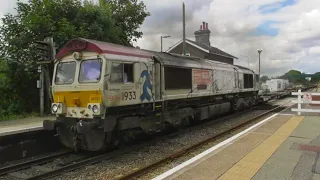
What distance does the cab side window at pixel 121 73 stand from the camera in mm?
8461

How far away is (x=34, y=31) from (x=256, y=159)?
14420 mm

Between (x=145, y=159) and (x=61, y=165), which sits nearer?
(x=61, y=165)

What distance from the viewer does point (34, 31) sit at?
56.2 ft

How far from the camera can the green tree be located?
55.5 feet

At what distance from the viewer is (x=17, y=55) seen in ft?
55.8

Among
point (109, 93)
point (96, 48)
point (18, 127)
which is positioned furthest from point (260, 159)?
point (18, 127)

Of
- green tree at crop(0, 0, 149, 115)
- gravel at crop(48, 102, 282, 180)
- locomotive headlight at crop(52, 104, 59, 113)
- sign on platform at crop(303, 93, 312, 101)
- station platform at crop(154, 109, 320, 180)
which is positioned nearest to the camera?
station platform at crop(154, 109, 320, 180)

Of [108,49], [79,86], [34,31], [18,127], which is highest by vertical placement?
[34,31]

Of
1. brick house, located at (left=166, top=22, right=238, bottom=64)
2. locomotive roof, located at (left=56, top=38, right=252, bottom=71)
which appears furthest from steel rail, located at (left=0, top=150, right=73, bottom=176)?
brick house, located at (left=166, top=22, right=238, bottom=64)

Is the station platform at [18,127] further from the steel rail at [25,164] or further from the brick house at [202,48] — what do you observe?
the brick house at [202,48]

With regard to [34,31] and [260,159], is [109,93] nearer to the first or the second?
[260,159]

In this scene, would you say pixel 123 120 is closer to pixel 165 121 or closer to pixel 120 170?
pixel 120 170

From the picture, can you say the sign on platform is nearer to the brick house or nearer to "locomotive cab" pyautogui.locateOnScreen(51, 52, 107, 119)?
"locomotive cab" pyautogui.locateOnScreen(51, 52, 107, 119)

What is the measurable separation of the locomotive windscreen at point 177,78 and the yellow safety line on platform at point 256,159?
375cm
